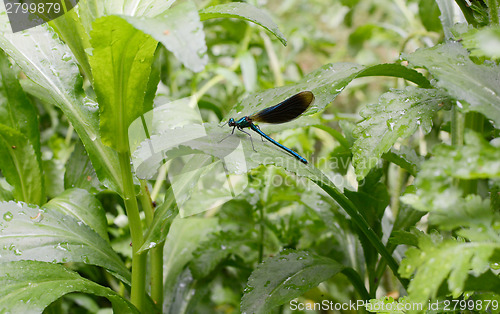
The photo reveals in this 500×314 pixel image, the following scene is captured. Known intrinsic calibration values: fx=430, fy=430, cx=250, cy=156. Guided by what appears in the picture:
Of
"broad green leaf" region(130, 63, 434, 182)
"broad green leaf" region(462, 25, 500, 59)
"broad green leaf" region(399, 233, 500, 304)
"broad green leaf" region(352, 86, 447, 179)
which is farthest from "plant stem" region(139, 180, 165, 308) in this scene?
"broad green leaf" region(462, 25, 500, 59)

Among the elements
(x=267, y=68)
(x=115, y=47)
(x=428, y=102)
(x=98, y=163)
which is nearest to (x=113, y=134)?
(x=98, y=163)

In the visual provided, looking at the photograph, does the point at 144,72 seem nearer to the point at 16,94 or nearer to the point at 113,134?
the point at 113,134

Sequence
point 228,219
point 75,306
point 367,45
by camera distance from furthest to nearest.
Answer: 1. point 367,45
2. point 75,306
3. point 228,219

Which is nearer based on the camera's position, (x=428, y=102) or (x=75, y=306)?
(x=428, y=102)

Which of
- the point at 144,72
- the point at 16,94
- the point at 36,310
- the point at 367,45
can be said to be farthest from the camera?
the point at 367,45

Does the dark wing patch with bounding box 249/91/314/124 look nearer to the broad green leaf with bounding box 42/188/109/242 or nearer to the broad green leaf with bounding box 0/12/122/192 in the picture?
the broad green leaf with bounding box 0/12/122/192

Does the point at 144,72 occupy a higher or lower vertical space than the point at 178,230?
higher

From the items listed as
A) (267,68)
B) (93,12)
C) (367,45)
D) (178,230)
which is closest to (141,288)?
(178,230)

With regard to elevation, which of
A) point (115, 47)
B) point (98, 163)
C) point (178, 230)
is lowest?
point (178, 230)
